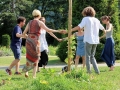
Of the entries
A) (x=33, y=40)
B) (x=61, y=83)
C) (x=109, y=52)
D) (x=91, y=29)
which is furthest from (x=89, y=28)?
(x=109, y=52)

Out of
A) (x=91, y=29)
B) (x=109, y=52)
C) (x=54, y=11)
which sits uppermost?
(x=54, y=11)

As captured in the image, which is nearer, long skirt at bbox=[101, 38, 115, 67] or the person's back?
the person's back

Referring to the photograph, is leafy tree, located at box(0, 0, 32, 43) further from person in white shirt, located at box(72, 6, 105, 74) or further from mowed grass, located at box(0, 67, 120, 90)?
mowed grass, located at box(0, 67, 120, 90)

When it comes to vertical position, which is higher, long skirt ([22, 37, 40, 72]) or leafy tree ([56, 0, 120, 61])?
leafy tree ([56, 0, 120, 61])

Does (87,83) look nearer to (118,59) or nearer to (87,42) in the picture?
(87,42)

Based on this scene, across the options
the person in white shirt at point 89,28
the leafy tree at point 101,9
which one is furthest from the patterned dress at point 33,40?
the leafy tree at point 101,9

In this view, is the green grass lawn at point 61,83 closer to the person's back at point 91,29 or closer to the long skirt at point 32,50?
the long skirt at point 32,50

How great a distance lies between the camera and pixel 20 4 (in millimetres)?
42312

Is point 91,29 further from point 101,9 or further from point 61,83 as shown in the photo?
point 101,9

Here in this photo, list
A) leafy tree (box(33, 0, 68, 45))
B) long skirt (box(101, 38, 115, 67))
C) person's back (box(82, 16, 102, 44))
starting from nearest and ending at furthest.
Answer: person's back (box(82, 16, 102, 44)) < long skirt (box(101, 38, 115, 67)) < leafy tree (box(33, 0, 68, 45))

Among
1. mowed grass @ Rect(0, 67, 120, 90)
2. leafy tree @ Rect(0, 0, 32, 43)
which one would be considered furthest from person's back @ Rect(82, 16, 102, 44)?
leafy tree @ Rect(0, 0, 32, 43)

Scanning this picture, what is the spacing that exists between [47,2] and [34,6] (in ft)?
6.84

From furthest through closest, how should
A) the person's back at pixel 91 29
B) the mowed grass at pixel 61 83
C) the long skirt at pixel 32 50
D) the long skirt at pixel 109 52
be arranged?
the long skirt at pixel 109 52 → the person's back at pixel 91 29 → the long skirt at pixel 32 50 → the mowed grass at pixel 61 83

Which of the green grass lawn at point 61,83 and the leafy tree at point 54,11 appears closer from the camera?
the green grass lawn at point 61,83
